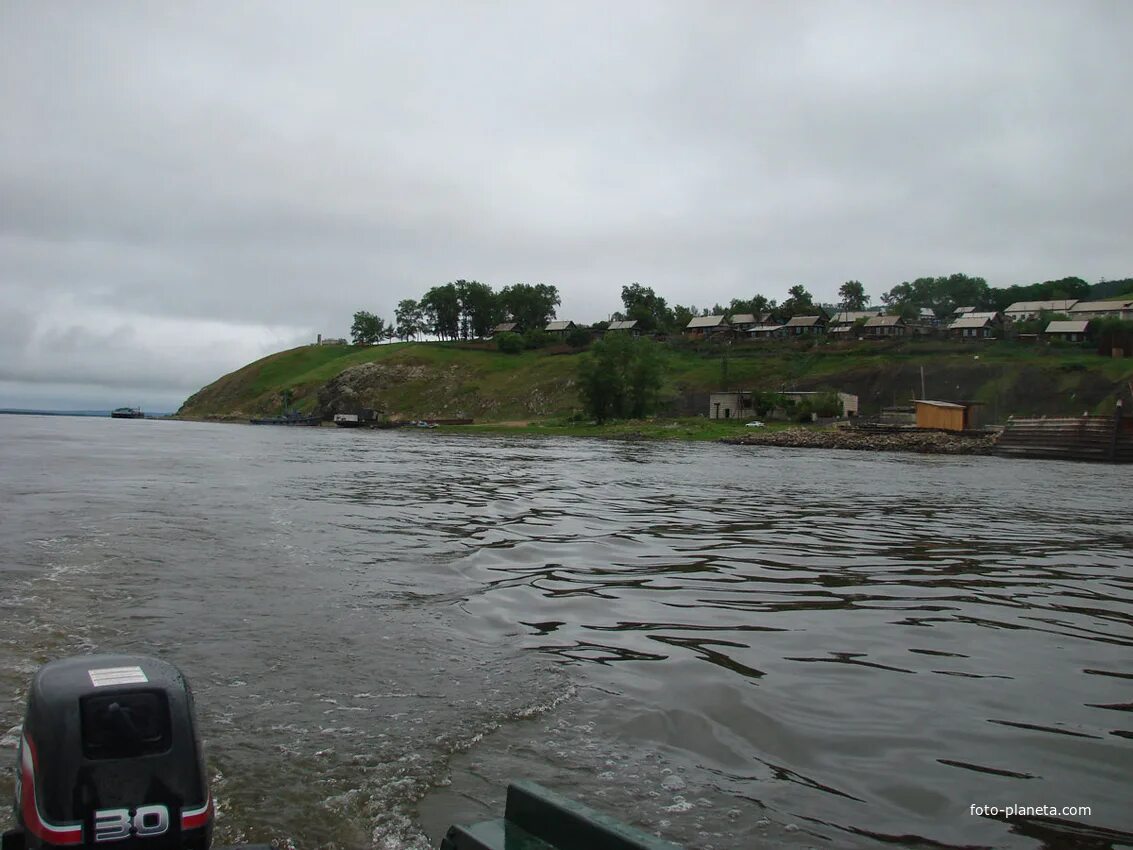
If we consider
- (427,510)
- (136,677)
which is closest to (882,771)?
(136,677)

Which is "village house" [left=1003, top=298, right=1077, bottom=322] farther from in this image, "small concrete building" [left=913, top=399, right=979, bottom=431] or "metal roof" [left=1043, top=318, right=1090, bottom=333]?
"small concrete building" [left=913, top=399, right=979, bottom=431]

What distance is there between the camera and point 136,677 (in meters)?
4.18

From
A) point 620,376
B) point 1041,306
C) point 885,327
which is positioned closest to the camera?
point 620,376

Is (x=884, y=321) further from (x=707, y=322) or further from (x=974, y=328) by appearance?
(x=707, y=322)

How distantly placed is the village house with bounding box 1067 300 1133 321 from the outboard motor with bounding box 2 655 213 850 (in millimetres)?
175691

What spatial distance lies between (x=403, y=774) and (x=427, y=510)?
55.4ft

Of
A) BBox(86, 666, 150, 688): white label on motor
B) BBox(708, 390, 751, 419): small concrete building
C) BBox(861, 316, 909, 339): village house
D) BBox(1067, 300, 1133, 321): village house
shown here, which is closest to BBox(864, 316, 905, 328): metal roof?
BBox(861, 316, 909, 339): village house

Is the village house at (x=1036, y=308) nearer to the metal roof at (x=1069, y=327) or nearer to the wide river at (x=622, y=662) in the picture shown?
the metal roof at (x=1069, y=327)

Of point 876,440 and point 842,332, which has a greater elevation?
point 842,332

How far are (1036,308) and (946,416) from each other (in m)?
116

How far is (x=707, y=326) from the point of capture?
184125 millimetres

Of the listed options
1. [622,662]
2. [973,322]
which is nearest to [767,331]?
[973,322]

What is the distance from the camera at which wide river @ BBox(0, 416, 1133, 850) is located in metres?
5.95

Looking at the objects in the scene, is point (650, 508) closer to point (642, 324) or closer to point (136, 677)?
point (136, 677)
